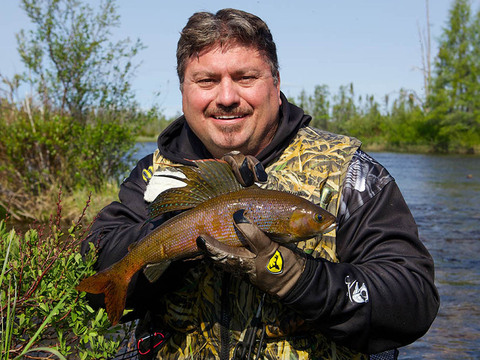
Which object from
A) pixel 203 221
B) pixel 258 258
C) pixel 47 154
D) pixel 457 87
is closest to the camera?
pixel 258 258

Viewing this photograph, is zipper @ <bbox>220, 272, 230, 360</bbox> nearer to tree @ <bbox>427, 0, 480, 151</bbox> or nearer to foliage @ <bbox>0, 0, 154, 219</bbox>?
foliage @ <bbox>0, 0, 154, 219</bbox>

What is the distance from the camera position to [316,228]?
2.60 m

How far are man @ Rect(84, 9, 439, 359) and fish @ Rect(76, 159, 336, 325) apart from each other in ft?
0.31

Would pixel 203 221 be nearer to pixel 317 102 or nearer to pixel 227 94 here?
pixel 227 94

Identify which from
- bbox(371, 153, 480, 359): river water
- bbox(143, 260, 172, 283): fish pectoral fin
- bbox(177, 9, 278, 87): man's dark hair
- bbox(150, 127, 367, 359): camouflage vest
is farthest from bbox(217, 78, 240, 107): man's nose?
bbox(371, 153, 480, 359): river water

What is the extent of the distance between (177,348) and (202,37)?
1949 millimetres

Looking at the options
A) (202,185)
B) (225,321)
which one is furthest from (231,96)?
(225,321)

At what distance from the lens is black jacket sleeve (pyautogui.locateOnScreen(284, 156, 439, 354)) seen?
8.95ft

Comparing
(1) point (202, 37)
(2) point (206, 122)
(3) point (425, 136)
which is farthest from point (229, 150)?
(3) point (425, 136)

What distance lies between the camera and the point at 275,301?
309 centimetres

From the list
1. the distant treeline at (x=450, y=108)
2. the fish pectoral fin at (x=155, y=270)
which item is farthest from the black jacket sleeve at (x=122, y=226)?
the distant treeline at (x=450, y=108)

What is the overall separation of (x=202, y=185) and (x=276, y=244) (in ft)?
1.86

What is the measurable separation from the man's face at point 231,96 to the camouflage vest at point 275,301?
0.99 ft

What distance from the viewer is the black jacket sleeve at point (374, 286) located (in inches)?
107
